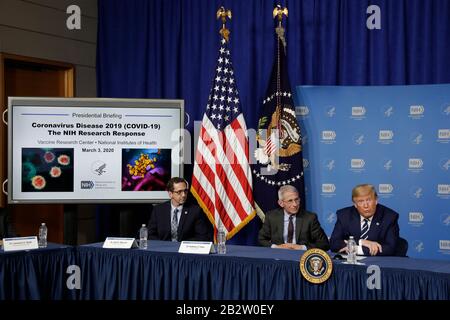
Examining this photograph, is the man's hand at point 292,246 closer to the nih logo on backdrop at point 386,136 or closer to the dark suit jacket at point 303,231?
the dark suit jacket at point 303,231

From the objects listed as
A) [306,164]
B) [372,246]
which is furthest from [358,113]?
[372,246]

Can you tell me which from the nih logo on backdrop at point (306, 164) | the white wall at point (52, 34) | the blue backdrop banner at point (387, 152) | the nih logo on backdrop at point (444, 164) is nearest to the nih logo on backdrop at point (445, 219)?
the blue backdrop banner at point (387, 152)

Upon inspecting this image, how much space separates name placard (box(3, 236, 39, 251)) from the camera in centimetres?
383

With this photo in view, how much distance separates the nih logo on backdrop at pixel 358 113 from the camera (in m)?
5.52

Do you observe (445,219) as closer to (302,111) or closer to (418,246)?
(418,246)

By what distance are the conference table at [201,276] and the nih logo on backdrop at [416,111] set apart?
199cm

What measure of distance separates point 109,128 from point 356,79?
226cm

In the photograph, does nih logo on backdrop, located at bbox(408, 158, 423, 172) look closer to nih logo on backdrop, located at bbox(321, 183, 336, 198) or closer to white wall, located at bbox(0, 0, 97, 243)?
nih logo on backdrop, located at bbox(321, 183, 336, 198)

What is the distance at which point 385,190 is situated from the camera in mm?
5426

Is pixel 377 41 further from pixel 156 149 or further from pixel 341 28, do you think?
pixel 156 149

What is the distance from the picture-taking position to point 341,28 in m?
5.80

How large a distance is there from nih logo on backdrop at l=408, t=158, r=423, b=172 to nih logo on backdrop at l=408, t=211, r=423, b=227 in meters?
0.36

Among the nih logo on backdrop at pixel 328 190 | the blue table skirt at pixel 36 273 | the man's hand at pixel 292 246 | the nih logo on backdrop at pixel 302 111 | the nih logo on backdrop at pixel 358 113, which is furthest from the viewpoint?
the nih logo on backdrop at pixel 302 111

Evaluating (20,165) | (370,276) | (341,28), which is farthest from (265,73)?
(370,276)
